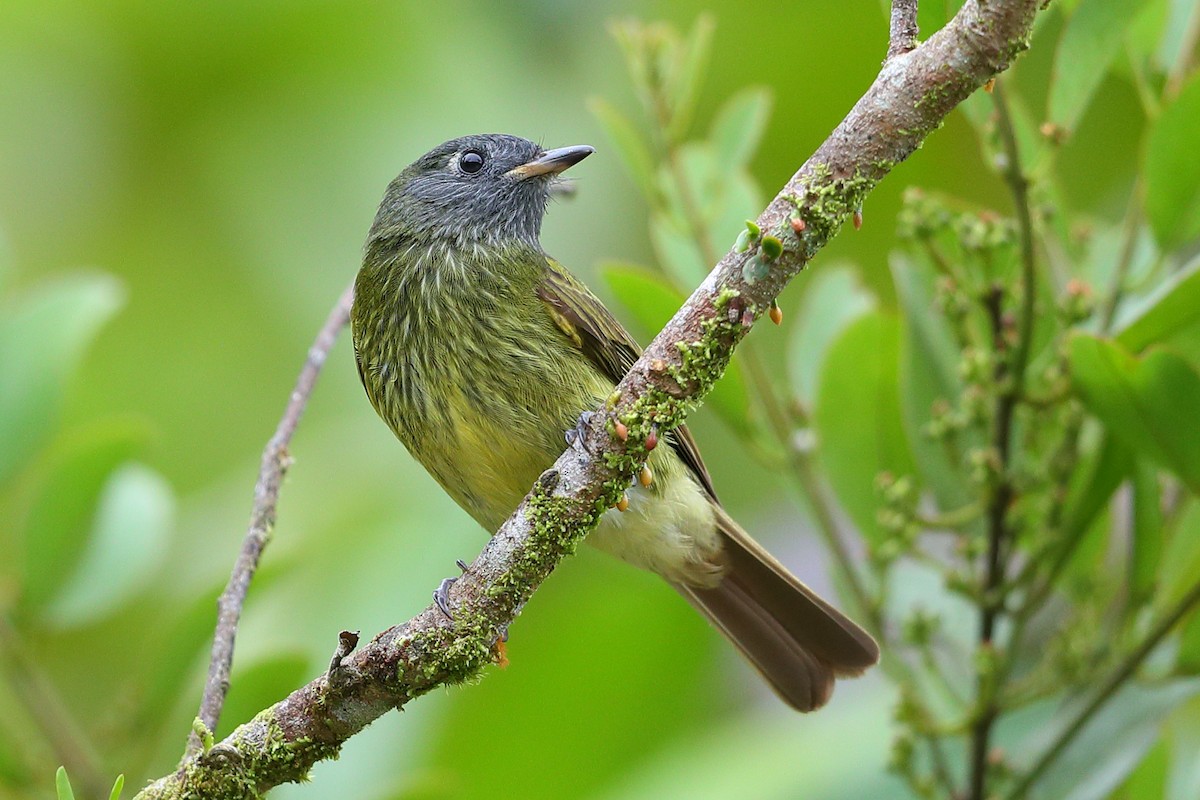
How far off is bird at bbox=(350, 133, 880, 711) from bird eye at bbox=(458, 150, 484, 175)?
54 mm

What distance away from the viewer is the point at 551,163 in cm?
363

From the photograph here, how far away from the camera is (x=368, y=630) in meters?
3.68

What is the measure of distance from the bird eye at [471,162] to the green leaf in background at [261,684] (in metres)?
1.43

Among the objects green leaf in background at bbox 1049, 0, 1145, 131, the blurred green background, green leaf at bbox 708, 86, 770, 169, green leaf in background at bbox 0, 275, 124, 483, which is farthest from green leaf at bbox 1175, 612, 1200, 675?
green leaf in background at bbox 0, 275, 124, 483

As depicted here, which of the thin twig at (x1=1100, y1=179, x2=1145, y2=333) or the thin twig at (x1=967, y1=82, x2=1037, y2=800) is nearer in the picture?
the thin twig at (x1=967, y1=82, x2=1037, y2=800)

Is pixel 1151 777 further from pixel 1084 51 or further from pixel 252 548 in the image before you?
pixel 252 548

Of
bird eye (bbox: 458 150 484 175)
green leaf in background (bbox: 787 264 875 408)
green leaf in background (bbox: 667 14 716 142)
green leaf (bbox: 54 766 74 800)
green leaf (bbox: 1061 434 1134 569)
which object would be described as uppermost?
bird eye (bbox: 458 150 484 175)

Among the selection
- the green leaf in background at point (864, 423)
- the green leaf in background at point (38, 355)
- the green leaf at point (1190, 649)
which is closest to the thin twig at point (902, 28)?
the green leaf in background at point (864, 423)

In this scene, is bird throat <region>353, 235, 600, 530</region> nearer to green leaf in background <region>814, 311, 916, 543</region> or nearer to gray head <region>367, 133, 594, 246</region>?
gray head <region>367, 133, 594, 246</region>

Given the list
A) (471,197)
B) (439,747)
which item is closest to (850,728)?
(439,747)

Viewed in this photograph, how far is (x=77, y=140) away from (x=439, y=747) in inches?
119

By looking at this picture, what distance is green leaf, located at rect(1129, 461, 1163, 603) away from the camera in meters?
2.79

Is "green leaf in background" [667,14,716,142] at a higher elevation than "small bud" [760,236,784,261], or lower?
higher

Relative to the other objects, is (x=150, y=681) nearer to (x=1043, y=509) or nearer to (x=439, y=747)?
(x=439, y=747)
